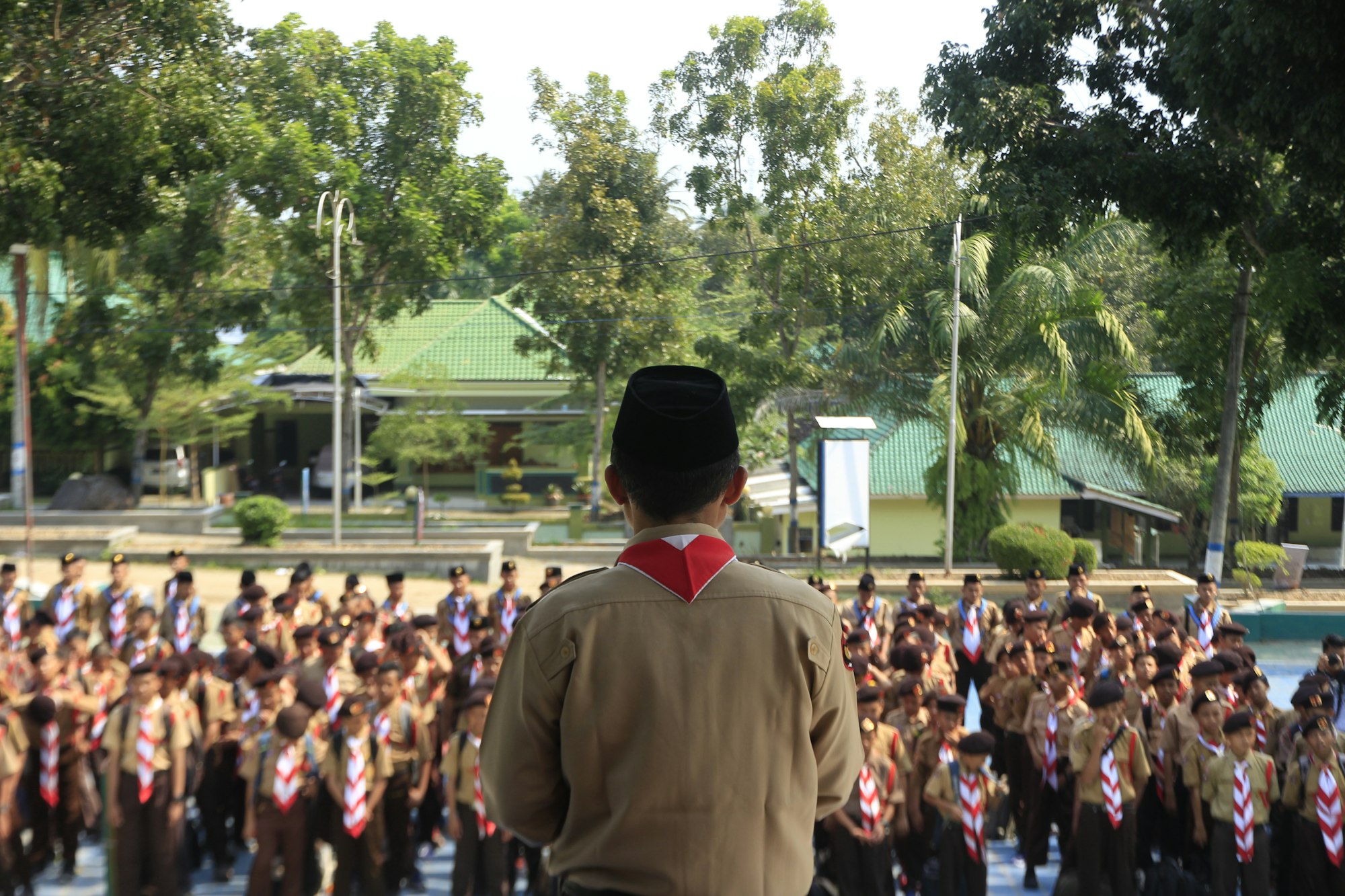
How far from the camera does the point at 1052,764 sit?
6.86 metres

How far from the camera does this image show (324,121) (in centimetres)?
2192

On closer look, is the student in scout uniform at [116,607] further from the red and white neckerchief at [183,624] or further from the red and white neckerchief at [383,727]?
the red and white neckerchief at [383,727]

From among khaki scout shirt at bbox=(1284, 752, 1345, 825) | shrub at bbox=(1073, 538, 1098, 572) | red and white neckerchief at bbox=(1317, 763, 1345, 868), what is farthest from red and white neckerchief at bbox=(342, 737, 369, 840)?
shrub at bbox=(1073, 538, 1098, 572)

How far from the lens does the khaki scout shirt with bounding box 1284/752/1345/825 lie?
6176 mm

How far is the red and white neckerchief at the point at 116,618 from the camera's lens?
9.62m

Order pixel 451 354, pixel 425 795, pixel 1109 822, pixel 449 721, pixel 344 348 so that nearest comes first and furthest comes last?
pixel 1109 822 < pixel 425 795 < pixel 449 721 < pixel 344 348 < pixel 451 354

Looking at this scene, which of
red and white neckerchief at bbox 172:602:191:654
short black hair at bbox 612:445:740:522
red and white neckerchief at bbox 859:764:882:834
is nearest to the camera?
short black hair at bbox 612:445:740:522

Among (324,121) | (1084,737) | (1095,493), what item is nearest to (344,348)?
(324,121)

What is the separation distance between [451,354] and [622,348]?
8.87 m

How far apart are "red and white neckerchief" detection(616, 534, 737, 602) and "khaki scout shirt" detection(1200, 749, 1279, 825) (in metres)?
5.58

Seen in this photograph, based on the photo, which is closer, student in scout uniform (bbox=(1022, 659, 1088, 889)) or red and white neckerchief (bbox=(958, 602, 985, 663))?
student in scout uniform (bbox=(1022, 659, 1088, 889))

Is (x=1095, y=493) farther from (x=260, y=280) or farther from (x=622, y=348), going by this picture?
(x=260, y=280)

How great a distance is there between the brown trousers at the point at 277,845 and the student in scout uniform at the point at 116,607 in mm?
4004

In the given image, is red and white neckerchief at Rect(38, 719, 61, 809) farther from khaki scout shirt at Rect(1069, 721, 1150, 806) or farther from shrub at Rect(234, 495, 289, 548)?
shrub at Rect(234, 495, 289, 548)
